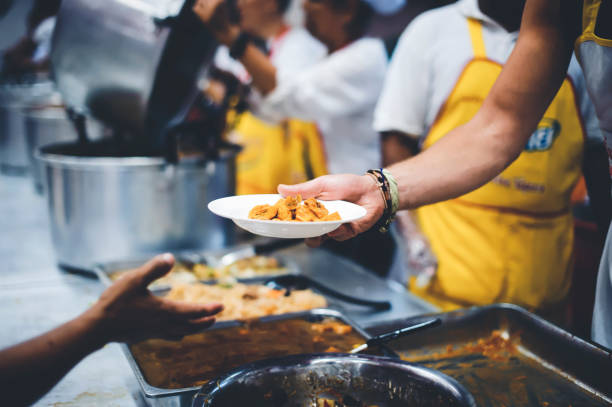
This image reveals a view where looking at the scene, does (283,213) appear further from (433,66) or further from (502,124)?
Answer: (433,66)

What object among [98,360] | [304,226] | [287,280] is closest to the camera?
[304,226]

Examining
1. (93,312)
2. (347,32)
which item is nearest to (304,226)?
(93,312)

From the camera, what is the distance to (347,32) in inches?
106

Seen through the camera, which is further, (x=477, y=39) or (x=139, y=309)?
(x=477, y=39)

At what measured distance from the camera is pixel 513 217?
175cm

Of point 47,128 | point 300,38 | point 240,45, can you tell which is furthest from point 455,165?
point 47,128

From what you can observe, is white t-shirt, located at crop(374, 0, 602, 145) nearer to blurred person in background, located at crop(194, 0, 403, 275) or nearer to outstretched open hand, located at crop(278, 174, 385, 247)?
blurred person in background, located at crop(194, 0, 403, 275)

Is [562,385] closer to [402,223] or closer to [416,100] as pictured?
[402,223]

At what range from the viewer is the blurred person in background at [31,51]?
3414 mm

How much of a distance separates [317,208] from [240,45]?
66.5 inches

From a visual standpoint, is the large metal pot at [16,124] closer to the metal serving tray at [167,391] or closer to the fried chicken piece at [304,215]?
the metal serving tray at [167,391]

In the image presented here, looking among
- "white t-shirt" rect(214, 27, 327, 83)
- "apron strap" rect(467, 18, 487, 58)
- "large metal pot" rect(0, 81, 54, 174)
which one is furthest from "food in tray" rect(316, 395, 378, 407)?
"large metal pot" rect(0, 81, 54, 174)

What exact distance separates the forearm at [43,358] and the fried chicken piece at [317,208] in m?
0.42

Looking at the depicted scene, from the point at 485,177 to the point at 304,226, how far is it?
572mm
